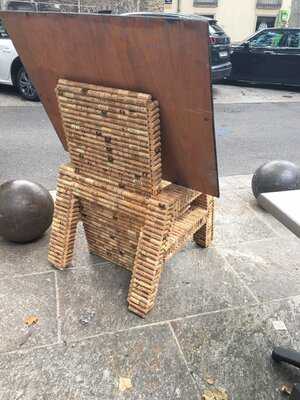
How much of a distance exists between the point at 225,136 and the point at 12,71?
487 centimetres

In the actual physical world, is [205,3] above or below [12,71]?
below

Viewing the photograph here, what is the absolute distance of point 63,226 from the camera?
2838 millimetres

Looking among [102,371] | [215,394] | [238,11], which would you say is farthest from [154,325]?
[238,11]

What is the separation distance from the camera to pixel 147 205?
2.38m

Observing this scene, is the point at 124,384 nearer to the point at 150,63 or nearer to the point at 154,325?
the point at 154,325

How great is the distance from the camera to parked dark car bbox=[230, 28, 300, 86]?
1050 cm

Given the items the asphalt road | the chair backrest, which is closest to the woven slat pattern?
the chair backrest

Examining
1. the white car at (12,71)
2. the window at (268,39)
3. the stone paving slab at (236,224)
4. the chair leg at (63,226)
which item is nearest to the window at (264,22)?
the window at (268,39)

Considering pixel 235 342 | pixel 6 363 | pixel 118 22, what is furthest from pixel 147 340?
pixel 118 22

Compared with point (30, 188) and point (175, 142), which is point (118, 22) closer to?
point (175, 142)

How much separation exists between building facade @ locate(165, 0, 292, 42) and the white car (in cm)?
2291

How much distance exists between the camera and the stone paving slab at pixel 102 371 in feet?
6.71

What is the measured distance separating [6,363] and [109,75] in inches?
67.3

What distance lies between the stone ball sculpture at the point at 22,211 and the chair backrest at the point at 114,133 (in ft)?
2.32
